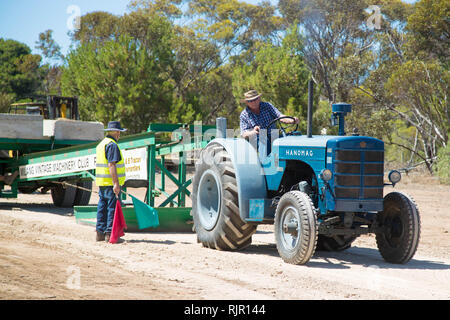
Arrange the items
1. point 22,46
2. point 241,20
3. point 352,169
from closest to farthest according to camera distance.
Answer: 1. point 352,169
2. point 241,20
3. point 22,46

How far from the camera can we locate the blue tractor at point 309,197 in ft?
24.4

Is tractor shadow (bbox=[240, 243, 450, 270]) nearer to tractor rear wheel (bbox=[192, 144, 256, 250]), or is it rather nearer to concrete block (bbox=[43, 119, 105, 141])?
tractor rear wheel (bbox=[192, 144, 256, 250])

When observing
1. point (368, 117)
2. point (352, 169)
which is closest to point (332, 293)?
point (352, 169)

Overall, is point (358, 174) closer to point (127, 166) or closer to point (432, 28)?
point (127, 166)

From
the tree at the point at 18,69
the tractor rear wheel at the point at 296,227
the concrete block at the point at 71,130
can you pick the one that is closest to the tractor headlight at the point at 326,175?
the tractor rear wheel at the point at 296,227

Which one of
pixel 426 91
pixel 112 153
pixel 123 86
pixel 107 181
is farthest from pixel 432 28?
pixel 107 181

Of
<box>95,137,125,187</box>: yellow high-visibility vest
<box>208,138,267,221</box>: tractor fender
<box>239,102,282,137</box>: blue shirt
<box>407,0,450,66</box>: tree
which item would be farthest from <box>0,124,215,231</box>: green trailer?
<box>407,0,450,66</box>: tree

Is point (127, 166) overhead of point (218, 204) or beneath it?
overhead

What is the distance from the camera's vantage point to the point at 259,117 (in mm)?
8961

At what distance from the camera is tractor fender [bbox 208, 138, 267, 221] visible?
323 inches

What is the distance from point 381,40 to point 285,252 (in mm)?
33810

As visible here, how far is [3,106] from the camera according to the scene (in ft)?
120

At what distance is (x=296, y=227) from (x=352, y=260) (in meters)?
1.23
